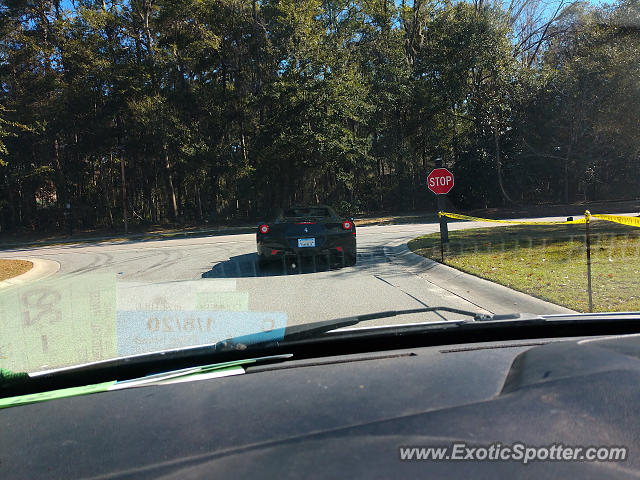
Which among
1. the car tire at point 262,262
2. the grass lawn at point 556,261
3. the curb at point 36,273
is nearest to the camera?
the grass lawn at point 556,261

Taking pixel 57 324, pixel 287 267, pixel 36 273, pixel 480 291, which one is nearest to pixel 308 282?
pixel 287 267

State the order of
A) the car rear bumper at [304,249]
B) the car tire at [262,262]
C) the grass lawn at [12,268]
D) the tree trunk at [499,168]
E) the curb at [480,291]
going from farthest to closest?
the tree trunk at [499,168] → the grass lawn at [12,268] → the car tire at [262,262] → the car rear bumper at [304,249] → the curb at [480,291]

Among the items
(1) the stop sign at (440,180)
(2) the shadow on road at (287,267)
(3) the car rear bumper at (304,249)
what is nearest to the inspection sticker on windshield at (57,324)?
(2) the shadow on road at (287,267)

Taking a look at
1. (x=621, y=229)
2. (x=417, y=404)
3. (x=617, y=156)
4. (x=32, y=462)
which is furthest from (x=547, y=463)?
(x=617, y=156)

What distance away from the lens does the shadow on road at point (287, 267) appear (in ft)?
34.9

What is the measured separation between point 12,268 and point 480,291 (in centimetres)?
1344

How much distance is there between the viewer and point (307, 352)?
3.10 meters

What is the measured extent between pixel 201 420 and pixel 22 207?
41301 millimetres

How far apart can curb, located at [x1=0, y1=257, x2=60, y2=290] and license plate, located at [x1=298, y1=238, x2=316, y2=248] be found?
22.6 ft

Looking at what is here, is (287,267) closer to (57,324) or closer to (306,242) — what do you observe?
(306,242)

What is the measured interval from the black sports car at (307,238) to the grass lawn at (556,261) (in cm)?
235

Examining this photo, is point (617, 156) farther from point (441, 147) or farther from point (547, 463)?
point (547, 463)

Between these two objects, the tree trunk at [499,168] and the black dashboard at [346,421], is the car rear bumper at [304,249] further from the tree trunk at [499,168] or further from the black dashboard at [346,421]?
the tree trunk at [499,168]

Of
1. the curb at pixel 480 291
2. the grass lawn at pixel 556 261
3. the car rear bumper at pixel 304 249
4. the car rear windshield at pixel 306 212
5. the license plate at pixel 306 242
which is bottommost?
the curb at pixel 480 291
